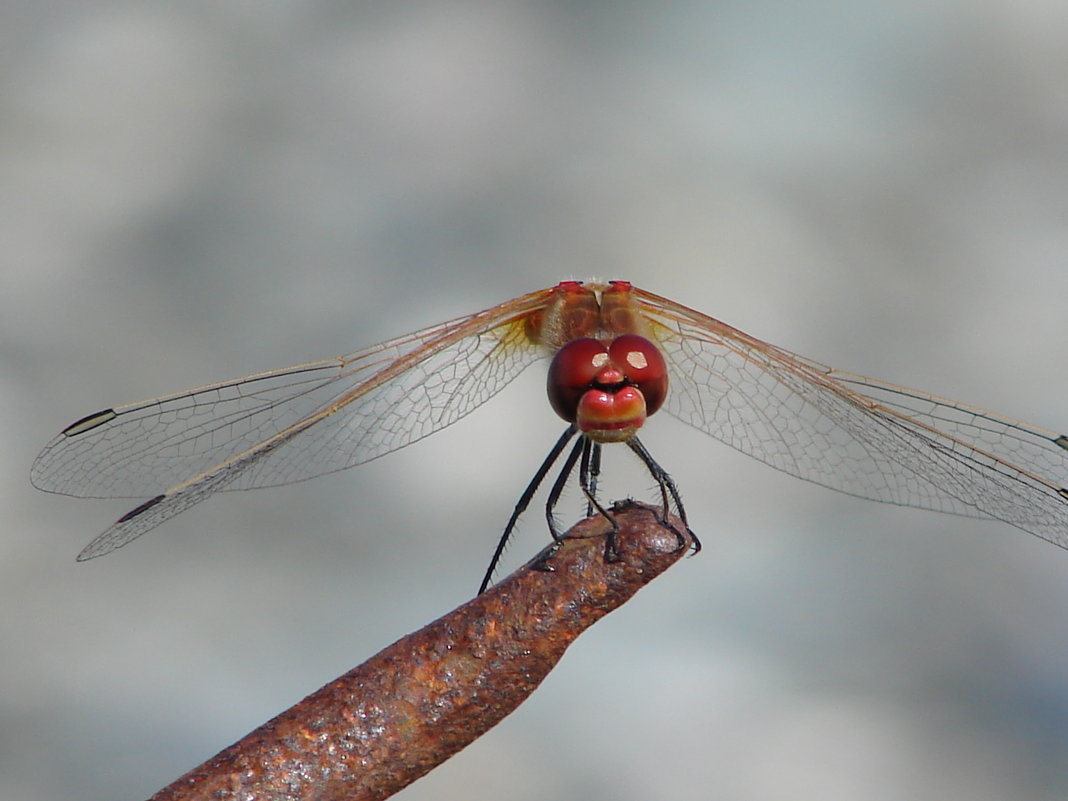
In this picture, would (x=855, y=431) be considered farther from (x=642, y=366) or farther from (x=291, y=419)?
(x=291, y=419)

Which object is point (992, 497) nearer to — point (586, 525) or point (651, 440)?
point (586, 525)

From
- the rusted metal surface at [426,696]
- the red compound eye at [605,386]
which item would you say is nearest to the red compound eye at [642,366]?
the red compound eye at [605,386]

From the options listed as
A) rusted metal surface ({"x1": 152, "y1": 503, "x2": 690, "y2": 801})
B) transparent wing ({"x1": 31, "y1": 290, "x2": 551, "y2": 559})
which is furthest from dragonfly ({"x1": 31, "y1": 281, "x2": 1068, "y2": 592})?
rusted metal surface ({"x1": 152, "y1": 503, "x2": 690, "y2": 801})

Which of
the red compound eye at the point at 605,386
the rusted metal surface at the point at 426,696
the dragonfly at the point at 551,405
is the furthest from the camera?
the dragonfly at the point at 551,405

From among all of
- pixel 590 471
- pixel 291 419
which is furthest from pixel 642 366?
pixel 291 419

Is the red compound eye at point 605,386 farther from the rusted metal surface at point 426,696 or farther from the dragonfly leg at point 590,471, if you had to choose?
the rusted metal surface at point 426,696

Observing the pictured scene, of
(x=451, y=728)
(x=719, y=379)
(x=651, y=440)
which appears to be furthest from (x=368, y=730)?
Answer: (x=651, y=440)
